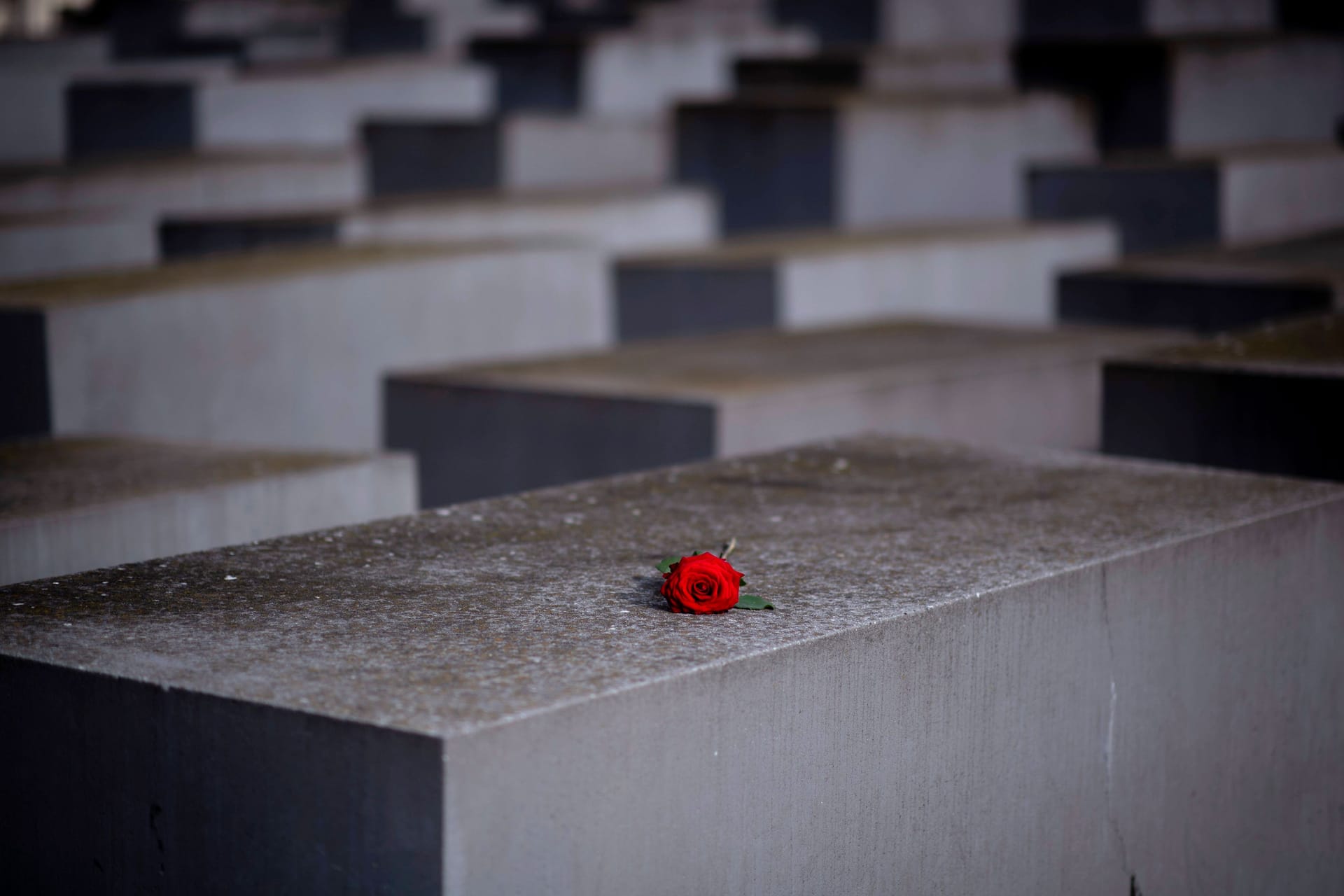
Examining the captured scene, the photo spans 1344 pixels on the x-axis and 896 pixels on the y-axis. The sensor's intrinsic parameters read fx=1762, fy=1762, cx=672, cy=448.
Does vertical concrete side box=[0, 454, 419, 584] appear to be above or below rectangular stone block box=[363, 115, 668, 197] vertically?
below

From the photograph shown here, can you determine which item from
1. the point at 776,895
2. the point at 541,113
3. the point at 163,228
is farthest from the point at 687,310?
the point at 776,895

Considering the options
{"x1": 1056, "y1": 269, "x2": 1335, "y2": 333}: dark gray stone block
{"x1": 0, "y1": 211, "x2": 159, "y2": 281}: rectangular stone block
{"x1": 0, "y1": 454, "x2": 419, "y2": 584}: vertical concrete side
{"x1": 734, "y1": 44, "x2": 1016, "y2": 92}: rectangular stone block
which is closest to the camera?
{"x1": 0, "y1": 454, "x2": 419, "y2": 584}: vertical concrete side

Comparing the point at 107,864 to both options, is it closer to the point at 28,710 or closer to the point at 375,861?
the point at 28,710

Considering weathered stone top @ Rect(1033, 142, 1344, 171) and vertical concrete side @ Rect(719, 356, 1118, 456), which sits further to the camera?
weathered stone top @ Rect(1033, 142, 1344, 171)

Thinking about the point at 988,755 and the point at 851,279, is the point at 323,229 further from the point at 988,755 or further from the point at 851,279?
the point at 988,755

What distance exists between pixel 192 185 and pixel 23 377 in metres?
4.64

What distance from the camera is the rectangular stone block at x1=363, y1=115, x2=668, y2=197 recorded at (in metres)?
10.9

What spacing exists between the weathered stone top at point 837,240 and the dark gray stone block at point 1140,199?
1.09 feet

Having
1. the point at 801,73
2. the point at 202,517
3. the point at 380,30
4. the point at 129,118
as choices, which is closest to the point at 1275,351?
the point at 202,517

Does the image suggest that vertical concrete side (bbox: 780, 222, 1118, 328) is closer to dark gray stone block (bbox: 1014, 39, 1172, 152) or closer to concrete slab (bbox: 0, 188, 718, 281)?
concrete slab (bbox: 0, 188, 718, 281)

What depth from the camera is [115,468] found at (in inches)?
184

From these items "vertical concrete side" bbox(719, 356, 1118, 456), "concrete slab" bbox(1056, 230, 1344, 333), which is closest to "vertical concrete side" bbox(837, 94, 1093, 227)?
"concrete slab" bbox(1056, 230, 1344, 333)

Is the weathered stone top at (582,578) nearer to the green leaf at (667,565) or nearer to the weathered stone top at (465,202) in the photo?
the green leaf at (667,565)

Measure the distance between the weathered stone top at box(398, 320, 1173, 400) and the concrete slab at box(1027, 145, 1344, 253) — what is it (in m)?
2.62
